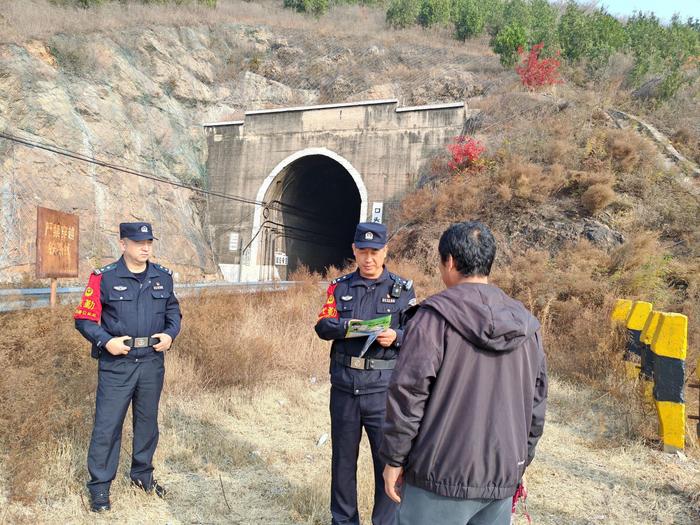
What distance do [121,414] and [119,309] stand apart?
78 centimetres

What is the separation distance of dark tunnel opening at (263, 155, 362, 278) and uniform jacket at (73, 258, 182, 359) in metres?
15.5

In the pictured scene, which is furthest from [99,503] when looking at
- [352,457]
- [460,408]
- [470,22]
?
[470,22]

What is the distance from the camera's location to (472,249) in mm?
1860

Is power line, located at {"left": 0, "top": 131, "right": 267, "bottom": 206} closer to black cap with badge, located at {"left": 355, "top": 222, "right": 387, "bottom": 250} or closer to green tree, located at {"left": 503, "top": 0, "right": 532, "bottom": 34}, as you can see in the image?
black cap with badge, located at {"left": 355, "top": 222, "right": 387, "bottom": 250}

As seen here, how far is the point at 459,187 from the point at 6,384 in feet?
43.7

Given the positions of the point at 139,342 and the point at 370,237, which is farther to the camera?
the point at 139,342

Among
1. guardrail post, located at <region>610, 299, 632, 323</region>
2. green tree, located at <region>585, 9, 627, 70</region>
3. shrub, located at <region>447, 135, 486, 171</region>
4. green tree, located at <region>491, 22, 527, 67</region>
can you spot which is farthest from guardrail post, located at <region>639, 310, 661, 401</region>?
green tree, located at <region>491, 22, 527, 67</region>

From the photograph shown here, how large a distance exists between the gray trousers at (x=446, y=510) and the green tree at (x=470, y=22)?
32.7 metres

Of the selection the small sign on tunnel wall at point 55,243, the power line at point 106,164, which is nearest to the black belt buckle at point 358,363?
the small sign on tunnel wall at point 55,243

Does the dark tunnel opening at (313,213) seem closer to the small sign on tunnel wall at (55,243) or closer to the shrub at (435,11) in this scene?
the small sign on tunnel wall at (55,243)

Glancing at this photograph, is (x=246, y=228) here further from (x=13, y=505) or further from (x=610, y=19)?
(x=610, y=19)

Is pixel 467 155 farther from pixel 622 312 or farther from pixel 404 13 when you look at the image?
pixel 404 13

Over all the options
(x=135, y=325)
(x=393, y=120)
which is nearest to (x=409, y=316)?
(x=135, y=325)

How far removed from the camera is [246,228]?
20.3 meters
